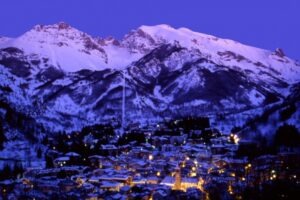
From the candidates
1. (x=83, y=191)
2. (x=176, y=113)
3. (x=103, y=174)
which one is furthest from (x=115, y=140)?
(x=176, y=113)

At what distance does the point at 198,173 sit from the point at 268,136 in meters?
12.9

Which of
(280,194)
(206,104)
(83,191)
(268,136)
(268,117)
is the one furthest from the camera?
(206,104)

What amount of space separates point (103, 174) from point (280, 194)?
29.9 m

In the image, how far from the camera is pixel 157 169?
78125mm

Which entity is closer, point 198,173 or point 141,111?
point 198,173

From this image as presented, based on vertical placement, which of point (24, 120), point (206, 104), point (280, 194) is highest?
point (206, 104)

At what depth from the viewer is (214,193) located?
58.2 meters

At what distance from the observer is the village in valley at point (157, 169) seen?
198ft

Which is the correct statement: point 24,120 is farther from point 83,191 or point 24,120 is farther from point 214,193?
point 214,193

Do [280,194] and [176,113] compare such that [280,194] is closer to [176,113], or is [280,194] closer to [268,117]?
[268,117]

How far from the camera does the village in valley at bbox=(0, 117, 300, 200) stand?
6031cm

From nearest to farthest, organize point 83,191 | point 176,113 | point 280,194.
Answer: point 280,194, point 83,191, point 176,113

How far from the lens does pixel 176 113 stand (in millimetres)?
178875

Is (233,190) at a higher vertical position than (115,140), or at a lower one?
lower
